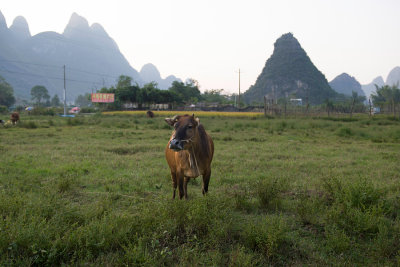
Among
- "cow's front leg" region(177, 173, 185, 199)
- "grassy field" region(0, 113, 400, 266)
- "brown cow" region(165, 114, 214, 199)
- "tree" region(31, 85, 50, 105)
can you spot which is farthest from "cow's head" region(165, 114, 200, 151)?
"tree" region(31, 85, 50, 105)

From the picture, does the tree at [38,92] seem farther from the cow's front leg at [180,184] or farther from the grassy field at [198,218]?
the cow's front leg at [180,184]

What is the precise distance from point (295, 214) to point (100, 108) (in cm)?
5327

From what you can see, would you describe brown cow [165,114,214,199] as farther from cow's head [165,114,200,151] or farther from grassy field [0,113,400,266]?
grassy field [0,113,400,266]

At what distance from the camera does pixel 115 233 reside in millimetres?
3168

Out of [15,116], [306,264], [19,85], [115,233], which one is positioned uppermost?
[19,85]

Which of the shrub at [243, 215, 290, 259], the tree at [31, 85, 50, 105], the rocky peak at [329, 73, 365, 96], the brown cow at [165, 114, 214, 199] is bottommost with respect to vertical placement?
the shrub at [243, 215, 290, 259]

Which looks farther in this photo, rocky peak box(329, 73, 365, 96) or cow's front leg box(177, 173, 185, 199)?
rocky peak box(329, 73, 365, 96)

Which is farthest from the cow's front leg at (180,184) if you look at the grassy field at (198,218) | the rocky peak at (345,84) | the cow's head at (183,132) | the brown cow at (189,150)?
the rocky peak at (345,84)

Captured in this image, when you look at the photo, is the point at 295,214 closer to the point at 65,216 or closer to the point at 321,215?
the point at 321,215

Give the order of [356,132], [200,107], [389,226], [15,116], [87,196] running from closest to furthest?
[389,226] < [87,196] < [356,132] < [15,116] < [200,107]

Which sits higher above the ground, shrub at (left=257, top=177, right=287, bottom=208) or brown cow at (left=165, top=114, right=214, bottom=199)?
brown cow at (left=165, top=114, right=214, bottom=199)

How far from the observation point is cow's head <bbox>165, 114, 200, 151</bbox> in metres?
3.90

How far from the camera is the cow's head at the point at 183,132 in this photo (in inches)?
154

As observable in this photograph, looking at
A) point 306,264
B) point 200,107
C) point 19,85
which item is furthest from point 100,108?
point 19,85
